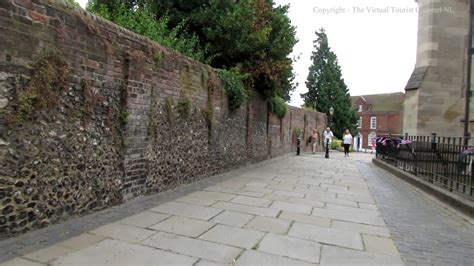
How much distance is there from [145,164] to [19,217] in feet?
8.42

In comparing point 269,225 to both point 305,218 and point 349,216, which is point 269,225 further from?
point 349,216

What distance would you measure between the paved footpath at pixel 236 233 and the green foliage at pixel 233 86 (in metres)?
3.37

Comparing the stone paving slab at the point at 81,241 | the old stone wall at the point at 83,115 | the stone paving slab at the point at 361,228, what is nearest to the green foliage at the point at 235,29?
the old stone wall at the point at 83,115

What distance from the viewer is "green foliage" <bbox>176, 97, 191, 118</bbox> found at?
7.48m

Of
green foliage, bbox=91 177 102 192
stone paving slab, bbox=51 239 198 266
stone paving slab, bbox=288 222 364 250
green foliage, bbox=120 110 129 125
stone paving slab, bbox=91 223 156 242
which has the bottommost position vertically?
stone paving slab, bbox=288 222 364 250

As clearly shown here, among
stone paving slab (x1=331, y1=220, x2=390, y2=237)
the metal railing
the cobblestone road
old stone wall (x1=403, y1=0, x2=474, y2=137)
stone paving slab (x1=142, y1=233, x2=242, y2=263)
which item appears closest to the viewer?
stone paving slab (x1=142, y1=233, x2=242, y2=263)

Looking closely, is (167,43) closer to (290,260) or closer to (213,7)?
(213,7)

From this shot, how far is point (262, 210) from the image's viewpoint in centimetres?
589

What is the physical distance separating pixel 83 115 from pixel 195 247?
228 cm

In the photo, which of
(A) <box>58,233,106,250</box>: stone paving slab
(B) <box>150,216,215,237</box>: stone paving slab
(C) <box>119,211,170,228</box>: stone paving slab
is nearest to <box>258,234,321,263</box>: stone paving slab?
(B) <box>150,216,215,237</box>: stone paving slab

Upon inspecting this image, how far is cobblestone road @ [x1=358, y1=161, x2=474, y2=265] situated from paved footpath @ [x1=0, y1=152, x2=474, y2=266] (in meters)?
0.03

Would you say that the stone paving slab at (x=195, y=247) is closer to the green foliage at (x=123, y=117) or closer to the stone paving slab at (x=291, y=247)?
the stone paving slab at (x=291, y=247)

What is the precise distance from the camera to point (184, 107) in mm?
7645

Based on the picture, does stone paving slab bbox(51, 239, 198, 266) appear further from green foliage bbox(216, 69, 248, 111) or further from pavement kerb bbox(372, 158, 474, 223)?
green foliage bbox(216, 69, 248, 111)
